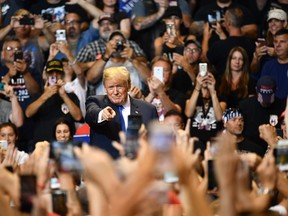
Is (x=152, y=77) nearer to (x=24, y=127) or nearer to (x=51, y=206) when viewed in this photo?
(x=24, y=127)

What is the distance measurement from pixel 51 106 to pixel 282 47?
2.87 meters

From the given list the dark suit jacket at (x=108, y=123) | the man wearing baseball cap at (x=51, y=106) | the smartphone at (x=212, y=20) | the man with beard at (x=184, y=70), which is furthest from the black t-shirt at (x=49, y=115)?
the dark suit jacket at (x=108, y=123)

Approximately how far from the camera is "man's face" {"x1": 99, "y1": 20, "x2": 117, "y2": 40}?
13266 millimetres

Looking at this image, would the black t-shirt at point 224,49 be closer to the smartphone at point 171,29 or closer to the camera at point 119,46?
the smartphone at point 171,29

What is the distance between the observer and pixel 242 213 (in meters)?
5.90

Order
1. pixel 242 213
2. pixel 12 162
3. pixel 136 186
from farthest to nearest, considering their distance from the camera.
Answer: pixel 12 162
pixel 242 213
pixel 136 186

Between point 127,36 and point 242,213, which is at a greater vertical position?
point 127,36

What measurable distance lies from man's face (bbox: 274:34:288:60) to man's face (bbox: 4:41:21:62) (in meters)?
3.25

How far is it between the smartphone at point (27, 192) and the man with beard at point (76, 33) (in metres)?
7.74

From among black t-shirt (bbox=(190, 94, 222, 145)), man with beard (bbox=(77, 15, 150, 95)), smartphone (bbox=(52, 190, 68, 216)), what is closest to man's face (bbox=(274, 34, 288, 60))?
black t-shirt (bbox=(190, 94, 222, 145))

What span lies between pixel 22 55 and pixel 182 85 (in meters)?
2.03

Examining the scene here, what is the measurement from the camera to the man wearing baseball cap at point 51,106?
40.1 feet

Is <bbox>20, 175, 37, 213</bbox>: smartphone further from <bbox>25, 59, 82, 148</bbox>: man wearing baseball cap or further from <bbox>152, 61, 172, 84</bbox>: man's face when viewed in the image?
<bbox>152, 61, 172, 84</bbox>: man's face

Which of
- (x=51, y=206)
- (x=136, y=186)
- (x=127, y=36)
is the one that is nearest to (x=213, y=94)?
(x=127, y=36)
